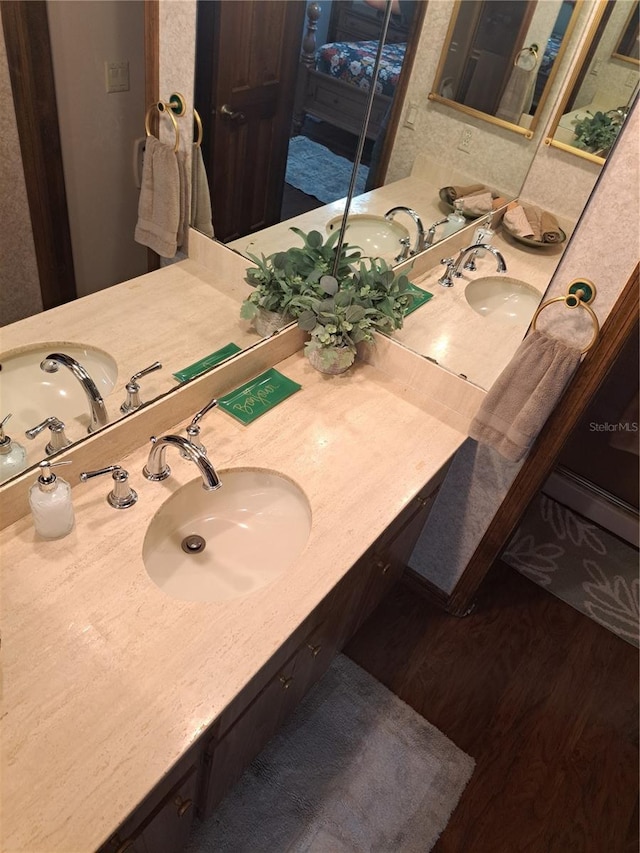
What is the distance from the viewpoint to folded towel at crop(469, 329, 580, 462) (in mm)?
1457

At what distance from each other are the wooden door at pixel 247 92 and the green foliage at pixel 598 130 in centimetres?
70

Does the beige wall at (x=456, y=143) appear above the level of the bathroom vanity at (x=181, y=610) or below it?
above

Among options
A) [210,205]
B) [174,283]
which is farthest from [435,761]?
[210,205]

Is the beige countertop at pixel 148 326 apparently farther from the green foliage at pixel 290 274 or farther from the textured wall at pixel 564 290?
the textured wall at pixel 564 290

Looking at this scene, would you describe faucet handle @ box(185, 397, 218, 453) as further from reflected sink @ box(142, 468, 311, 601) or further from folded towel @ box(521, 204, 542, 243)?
folded towel @ box(521, 204, 542, 243)

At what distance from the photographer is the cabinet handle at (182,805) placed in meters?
1.15

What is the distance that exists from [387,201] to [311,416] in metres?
0.69

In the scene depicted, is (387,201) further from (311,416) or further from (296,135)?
(311,416)

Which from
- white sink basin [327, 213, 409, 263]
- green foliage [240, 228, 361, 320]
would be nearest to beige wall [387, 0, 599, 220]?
white sink basin [327, 213, 409, 263]

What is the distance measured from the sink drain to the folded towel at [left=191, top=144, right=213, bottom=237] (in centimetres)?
82

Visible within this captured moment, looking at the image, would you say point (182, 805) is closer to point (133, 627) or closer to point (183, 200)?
point (133, 627)

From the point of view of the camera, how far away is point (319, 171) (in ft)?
5.31

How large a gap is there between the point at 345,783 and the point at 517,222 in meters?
1.67

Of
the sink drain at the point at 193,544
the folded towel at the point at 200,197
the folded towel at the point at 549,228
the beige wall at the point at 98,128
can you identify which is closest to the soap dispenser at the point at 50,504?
the sink drain at the point at 193,544
